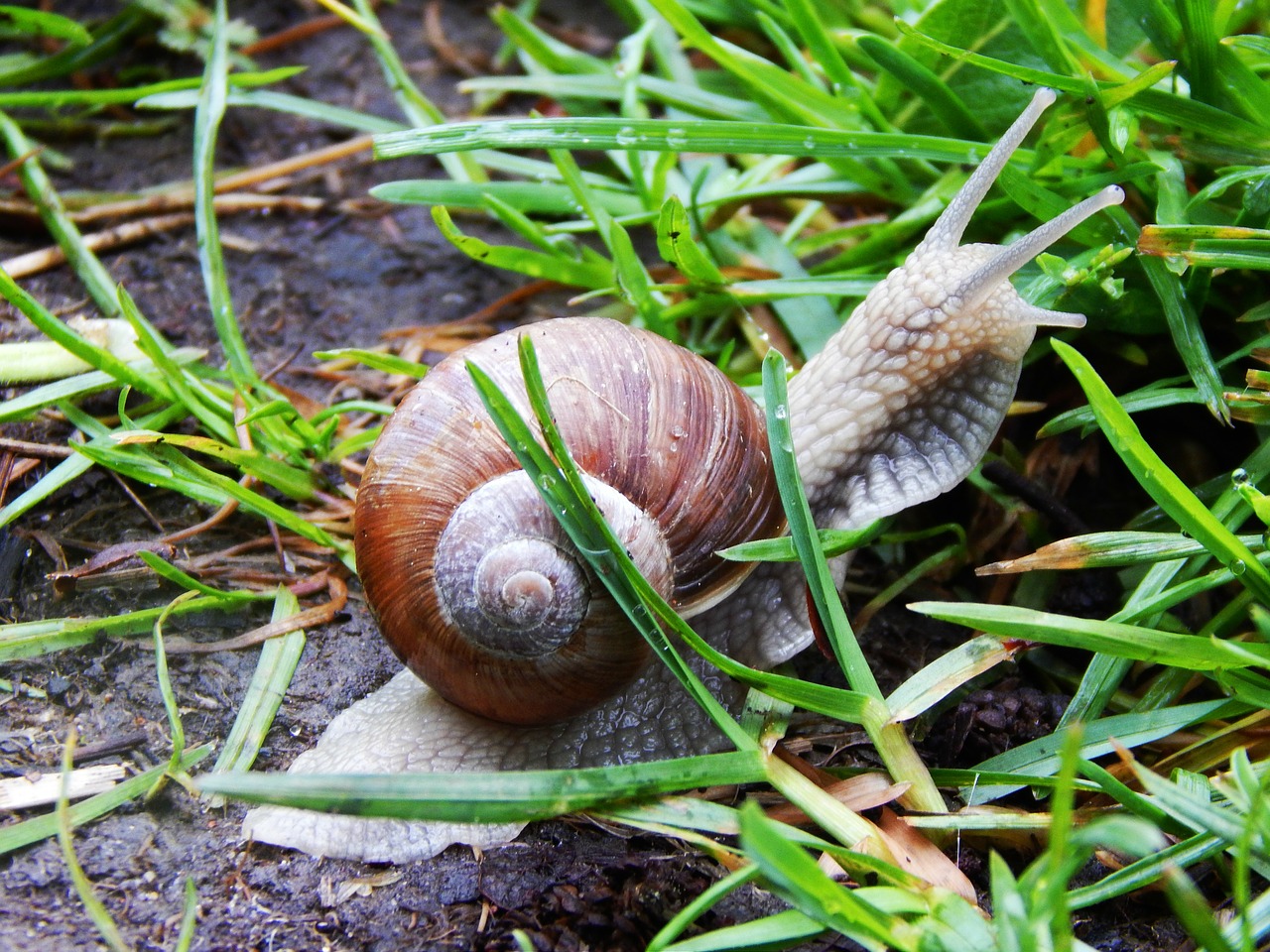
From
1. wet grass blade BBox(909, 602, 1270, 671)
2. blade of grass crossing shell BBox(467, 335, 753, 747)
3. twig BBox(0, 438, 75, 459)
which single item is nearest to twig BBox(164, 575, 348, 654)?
twig BBox(0, 438, 75, 459)

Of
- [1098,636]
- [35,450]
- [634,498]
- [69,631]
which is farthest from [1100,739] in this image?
[35,450]

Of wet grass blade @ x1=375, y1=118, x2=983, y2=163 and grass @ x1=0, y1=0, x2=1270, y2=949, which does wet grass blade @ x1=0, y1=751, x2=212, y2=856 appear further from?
wet grass blade @ x1=375, y1=118, x2=983, y2=163

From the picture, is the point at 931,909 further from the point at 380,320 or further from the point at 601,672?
the point at 380,320

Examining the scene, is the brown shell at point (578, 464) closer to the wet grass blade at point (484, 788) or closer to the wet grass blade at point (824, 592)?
the wet grass blade at point (824, 592)

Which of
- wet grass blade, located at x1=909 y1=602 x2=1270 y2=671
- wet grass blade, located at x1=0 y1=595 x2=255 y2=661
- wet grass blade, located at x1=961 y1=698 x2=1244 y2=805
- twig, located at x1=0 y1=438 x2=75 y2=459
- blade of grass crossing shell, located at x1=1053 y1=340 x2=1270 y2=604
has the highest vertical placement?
blade of grass crossing shell, located at x1=1053 y1=340 x2=1270 y2=604

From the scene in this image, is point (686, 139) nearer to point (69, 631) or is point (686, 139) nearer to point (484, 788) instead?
point (484, 788)

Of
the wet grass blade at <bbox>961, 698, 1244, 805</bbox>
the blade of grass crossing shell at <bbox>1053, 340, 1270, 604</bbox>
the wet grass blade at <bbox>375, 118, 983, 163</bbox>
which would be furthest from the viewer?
the wet grass blade at <bbox>375, 118, 983, 163</bbox>

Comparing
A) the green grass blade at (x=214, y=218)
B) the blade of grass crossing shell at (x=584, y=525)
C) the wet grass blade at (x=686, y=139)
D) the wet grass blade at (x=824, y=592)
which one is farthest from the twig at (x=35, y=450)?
the wet grass blade at (x=824, y=592)
